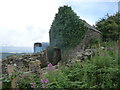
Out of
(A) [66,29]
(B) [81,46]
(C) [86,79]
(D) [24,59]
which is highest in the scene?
(A) [66,29]

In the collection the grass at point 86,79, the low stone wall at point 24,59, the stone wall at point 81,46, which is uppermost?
the stone wall at point 81,46

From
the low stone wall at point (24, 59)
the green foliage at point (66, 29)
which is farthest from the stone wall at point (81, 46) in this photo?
the low stone wall at point (24, 59)

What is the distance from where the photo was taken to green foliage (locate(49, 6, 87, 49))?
17.4ft

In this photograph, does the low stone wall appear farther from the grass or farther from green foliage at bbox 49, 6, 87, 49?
the grass

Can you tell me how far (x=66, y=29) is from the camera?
531 centimetres

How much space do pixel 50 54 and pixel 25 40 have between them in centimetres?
149

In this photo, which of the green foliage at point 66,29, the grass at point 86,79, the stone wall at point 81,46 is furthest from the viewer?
the stone wall at point 81,46

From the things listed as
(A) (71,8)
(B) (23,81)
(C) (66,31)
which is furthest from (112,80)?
(A) (71,8)

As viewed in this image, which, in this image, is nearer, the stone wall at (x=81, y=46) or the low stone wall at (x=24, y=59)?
the low stone wall at (x=24, y=59)

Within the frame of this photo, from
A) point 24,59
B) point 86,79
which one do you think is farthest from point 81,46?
point 86,79

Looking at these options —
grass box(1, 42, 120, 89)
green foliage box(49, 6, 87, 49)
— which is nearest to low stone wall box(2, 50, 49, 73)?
green foliage box(49, 6, 87, 49)

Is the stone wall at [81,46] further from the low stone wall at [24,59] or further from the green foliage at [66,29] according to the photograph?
the low stone wall at [24,59]

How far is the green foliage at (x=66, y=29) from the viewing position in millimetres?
5312

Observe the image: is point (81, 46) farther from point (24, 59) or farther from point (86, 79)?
point (86, 79)
